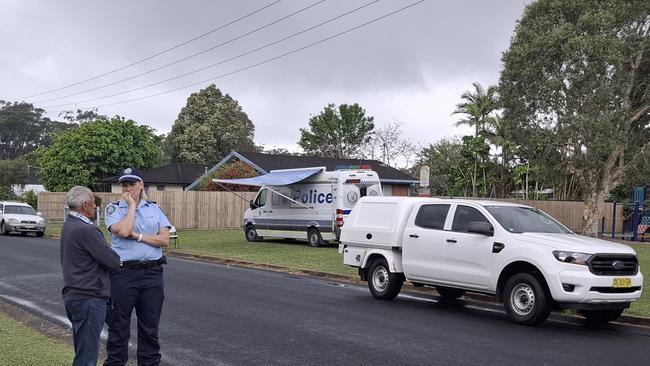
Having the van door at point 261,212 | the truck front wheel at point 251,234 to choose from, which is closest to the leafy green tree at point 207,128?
the truck front wheel at point 251,234

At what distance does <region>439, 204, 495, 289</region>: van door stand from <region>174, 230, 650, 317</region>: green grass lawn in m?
2.77

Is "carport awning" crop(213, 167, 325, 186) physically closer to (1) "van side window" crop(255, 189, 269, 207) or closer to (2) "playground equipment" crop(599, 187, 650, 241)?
(1) "van side window" crop(255, 189, 269, 207)

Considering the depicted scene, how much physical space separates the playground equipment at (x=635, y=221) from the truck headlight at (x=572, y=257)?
23.6m

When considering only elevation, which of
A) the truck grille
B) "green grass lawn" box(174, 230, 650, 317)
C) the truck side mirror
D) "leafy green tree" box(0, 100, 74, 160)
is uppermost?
"leafy green tree" box(0, 100, 74, 160)

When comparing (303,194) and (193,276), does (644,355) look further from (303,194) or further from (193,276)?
(303,194)

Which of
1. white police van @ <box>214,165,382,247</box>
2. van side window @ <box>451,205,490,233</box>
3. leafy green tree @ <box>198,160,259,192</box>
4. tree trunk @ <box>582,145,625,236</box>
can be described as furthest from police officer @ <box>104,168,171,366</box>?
leafy green tree @ <box>198,160,259,192</box>

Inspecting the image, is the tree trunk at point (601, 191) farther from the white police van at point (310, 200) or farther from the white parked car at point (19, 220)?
the white parked car at point (19, 220)

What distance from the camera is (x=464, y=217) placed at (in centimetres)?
1065

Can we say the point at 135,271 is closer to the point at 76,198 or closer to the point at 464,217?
the point at 76,198

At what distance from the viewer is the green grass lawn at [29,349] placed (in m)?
6.39

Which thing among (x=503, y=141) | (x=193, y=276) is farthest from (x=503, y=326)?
(x=503, y=141)

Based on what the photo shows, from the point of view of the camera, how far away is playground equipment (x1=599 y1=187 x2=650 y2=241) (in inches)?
1209

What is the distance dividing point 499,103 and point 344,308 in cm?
2329

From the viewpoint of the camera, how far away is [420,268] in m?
10.9
